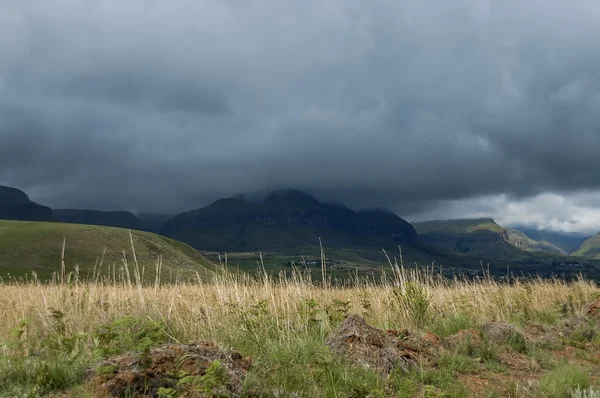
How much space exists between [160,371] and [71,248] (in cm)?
8976

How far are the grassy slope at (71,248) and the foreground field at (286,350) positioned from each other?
67040mm

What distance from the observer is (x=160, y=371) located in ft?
16.0

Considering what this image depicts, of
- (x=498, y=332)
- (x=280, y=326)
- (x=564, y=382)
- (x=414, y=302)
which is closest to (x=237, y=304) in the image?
(x=280, y=326)

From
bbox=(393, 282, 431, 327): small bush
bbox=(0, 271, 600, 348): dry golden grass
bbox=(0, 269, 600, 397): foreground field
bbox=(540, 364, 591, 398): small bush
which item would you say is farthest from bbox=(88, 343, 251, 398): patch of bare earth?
bbox=(393, 282, 431, 327): small bush

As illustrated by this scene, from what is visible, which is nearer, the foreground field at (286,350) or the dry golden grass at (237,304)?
the foreground field at (286,350)

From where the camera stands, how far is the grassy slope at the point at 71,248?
77.3 m

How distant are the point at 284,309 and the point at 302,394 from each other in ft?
13.2

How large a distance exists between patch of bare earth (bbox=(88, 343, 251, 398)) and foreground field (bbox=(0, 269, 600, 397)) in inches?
0.5

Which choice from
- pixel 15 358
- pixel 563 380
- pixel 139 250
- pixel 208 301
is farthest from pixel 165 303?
pixel 139 250

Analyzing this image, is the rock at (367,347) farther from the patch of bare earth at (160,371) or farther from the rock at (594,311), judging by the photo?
the rock at (594,311)

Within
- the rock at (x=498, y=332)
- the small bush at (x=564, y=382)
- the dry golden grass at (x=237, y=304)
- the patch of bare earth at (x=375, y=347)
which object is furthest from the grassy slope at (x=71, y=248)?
the small bush at (x=564, y=382)

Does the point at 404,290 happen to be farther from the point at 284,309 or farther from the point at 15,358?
the point at 15,358

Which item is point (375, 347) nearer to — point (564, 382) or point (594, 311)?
point (564, 382)

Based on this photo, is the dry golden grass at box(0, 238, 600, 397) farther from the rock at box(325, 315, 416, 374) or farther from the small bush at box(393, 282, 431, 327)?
the rock at box(325, 315, 416, 374)
